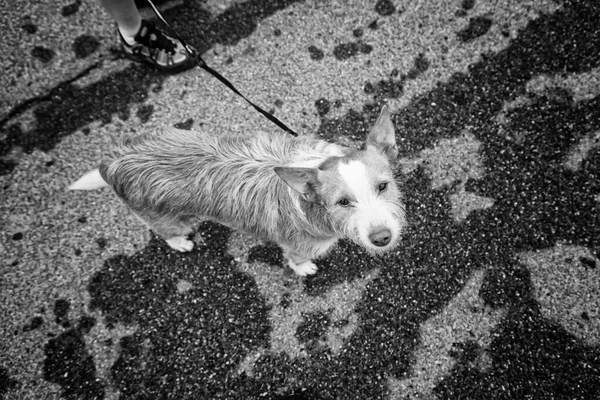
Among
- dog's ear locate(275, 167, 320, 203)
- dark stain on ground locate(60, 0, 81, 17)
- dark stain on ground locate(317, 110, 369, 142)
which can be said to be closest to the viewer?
dog's ear locate(275, 167, 320, 203)

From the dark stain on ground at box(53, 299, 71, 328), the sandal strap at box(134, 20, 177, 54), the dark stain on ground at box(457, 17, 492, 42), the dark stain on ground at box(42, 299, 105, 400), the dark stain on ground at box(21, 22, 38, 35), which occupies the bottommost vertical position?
the dark stain on ground at box(42, 299, 105, 400)

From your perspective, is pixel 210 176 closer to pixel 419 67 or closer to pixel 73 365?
pixel 73 365

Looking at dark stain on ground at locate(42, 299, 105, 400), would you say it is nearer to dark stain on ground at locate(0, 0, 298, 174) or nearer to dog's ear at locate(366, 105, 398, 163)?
dark stain on ground at locate(0, 0, 298, 174)

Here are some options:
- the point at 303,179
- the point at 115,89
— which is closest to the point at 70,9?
the point at 115,89

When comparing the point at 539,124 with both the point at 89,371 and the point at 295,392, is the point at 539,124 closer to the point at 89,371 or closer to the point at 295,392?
the point at 295,392

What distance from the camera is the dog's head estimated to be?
2488mm

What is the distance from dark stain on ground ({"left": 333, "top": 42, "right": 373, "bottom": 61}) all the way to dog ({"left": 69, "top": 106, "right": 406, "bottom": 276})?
6.16 ft

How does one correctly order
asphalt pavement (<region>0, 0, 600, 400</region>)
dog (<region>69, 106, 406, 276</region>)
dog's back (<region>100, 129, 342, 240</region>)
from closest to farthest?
dog (<region>69, 106, 406, 276</region>) → dog's back (<region>100, 129, 342, 240</region>) → asphalt pavement (<region>0, 0, 600, 400</region>)

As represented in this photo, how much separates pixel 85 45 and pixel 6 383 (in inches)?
166

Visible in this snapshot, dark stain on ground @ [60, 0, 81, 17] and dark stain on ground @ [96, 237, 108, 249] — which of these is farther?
dark stain on ground @ [60, 0, 81, 17]

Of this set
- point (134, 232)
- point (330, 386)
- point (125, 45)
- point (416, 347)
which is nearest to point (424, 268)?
point (416, 347)

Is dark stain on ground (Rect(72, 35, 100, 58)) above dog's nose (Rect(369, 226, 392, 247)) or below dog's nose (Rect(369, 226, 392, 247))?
below

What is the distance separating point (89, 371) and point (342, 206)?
352cm

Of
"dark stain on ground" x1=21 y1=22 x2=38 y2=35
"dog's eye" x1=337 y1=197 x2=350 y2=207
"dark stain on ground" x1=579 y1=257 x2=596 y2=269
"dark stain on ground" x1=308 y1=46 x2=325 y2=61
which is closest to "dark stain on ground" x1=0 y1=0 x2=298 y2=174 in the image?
"dark stain on ground" x1=21 y1=22 x2=38 y2=35
